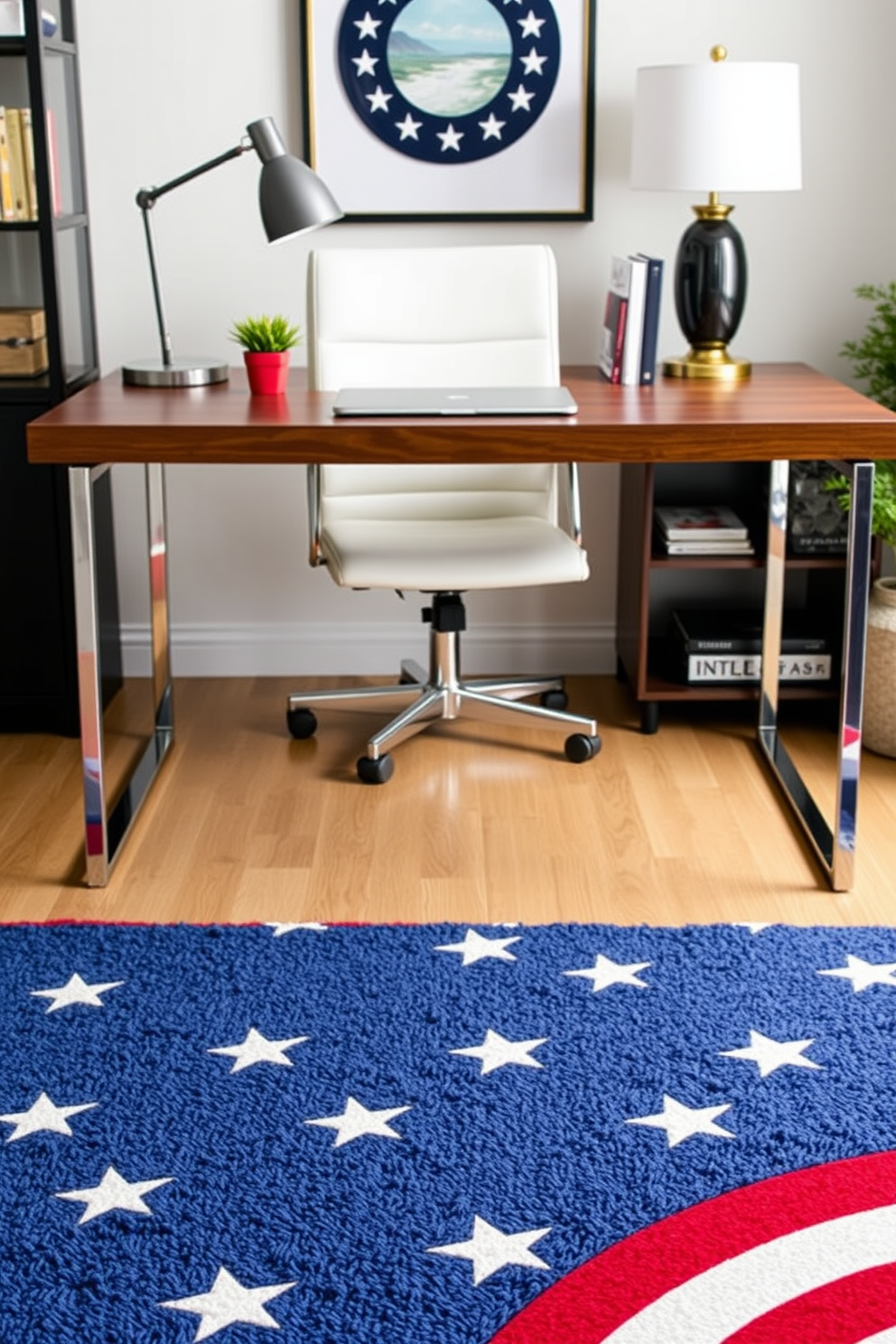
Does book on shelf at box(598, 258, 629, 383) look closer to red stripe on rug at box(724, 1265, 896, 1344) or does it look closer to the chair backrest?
the chair backrest

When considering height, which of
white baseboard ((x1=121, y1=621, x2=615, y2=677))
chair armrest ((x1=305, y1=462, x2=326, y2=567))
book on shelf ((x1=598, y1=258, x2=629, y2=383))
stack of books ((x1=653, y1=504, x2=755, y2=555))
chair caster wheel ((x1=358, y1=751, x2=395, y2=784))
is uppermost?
book on shelf ((x1=598, y1=258, x2=629, y2=383))

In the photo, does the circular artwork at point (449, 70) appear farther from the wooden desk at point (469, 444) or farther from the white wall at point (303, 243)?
the wooden desk at point (469, 444)

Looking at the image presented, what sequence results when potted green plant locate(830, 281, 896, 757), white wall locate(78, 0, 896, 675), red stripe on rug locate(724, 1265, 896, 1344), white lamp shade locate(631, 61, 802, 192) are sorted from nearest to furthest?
red stripe on rug locate(724, 1265, 896, 1344) < white lamp shade locate(631, 61, 802, 192) < potted green plant locate(830, 281, 896, 757) < white wall locate(78, 0, 896, 675)

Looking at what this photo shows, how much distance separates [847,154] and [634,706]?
129 centimetres

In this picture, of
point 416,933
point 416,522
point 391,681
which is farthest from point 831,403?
point 391,681

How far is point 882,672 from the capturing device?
3271 millimetres

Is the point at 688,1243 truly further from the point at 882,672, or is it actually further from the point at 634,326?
the point at 634,326

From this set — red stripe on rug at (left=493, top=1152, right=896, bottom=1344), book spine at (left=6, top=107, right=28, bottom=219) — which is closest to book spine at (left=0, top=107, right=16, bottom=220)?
book spine at (left=6, top=107, right=28, bottom=219)

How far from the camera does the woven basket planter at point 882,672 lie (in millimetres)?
3240

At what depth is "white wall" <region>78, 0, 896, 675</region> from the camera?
3461mm

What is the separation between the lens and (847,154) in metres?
3.53

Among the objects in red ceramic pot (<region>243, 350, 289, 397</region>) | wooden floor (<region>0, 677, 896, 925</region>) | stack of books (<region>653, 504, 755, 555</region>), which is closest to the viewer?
wooden floor (<region>0, 677, 896, 925</region>)

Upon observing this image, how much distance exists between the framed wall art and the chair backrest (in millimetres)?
298

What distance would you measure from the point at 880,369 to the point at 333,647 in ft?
4.54
